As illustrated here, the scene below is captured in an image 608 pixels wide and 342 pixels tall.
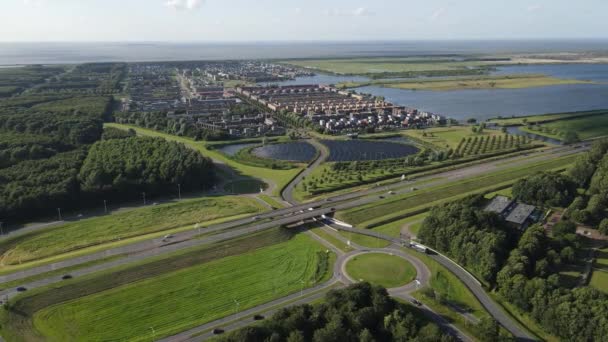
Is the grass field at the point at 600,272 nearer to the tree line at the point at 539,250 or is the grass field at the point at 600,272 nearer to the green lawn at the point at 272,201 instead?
the tree line at the point at 539,250

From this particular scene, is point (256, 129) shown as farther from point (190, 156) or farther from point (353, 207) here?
point (353, 207)

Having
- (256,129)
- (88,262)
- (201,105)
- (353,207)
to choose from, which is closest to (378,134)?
(256,129)

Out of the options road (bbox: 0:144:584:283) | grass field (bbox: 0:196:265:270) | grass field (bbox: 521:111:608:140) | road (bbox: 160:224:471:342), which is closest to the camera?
road (bbox: 160:224:471:342)

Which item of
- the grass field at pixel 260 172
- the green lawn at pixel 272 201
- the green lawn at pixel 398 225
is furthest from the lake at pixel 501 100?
the green lawn at pixel 272 201

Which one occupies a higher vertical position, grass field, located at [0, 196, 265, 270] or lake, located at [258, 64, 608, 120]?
lake, located at [258, 64, 608, 120]

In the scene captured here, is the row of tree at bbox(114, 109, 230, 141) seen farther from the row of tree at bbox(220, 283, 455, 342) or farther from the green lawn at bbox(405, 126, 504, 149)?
the row of tree at bbox(220, 283, 455, 342)

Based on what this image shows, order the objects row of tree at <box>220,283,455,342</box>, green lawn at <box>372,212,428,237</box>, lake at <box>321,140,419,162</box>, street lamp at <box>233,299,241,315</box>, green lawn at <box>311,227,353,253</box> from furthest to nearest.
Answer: lake at <box>321,140,419,162</box>
green lawn at <box>372,212,428,237</box>
green lawn at <box>311,227,353,253</box>
street lamp at <box>233,299,241,315</box>
row of tree at <box>220,283,455,342</box>

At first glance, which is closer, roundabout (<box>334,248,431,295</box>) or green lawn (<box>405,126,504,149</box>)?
roundabout (<box>334,248,431,295</box>)

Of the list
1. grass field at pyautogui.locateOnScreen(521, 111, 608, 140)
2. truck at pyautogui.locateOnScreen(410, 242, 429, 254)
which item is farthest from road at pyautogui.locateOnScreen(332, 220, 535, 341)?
grass field at pyautogui.locateOnScreen(521, 111, 608, 140)
